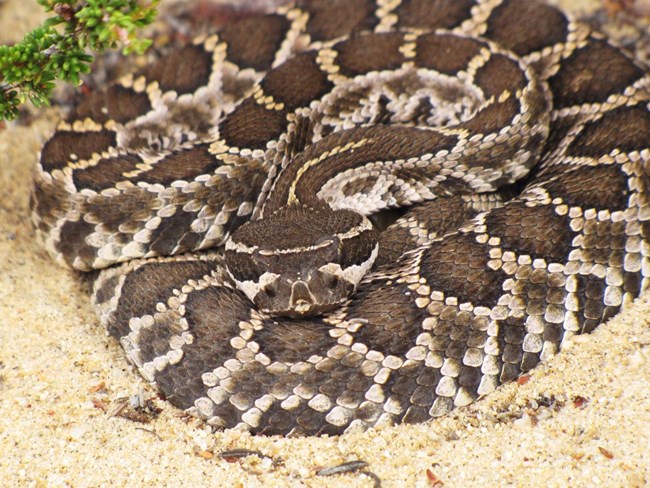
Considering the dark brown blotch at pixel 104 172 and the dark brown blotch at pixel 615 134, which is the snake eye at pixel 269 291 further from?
the dark brown blotch at pixel 615 134

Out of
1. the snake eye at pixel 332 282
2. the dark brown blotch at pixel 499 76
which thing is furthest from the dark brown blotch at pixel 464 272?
the dark brown blotch at pixel 499 76

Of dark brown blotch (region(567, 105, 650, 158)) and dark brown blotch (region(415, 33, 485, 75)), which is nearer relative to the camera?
dark brown blotch (region(567, 105, 650, 158))

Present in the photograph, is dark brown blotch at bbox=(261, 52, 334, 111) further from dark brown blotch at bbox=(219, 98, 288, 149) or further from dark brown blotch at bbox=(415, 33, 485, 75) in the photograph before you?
dark brown blotch at bbox=(415, 33, 485, 75)

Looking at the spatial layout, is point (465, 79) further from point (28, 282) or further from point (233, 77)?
point (28, 282)

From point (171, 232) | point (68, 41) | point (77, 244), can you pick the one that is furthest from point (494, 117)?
point (77, 244)

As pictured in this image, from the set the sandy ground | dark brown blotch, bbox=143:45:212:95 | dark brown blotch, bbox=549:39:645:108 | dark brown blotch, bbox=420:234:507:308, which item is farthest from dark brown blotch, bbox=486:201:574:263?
dark brown blotch, bbox=143:45:212:95

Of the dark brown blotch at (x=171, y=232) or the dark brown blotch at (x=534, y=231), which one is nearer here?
the dark brown blotch at (x=534, y=231)

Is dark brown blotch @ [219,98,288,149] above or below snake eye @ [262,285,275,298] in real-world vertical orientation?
above
